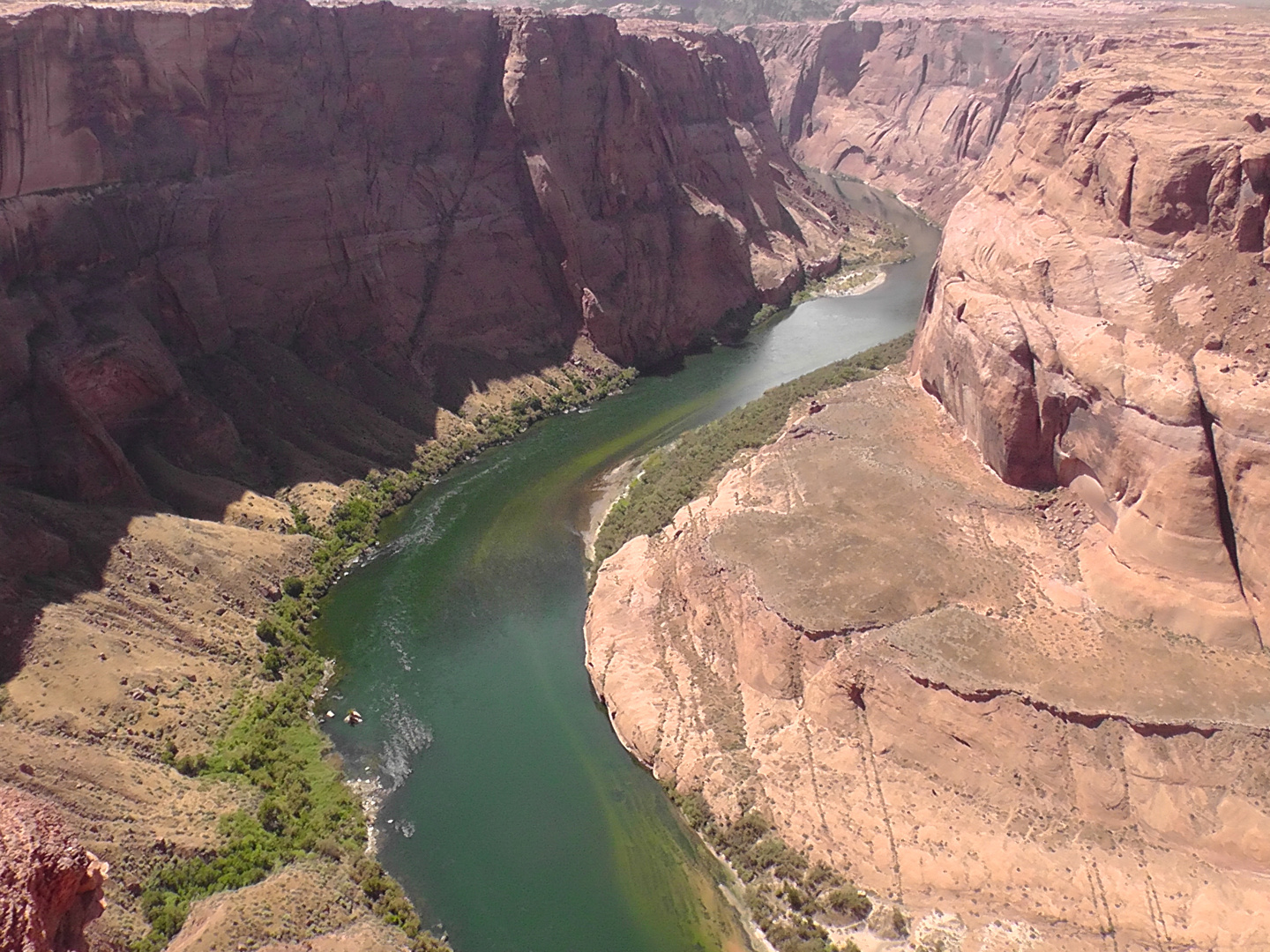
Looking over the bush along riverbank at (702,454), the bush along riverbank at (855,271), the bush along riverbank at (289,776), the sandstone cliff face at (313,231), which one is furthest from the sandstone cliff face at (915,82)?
the bush along riverbank at (289,776)

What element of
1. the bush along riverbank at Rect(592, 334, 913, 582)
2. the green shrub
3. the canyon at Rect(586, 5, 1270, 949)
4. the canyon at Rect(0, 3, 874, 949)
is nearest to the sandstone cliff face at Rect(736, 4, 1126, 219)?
the canyon at Rect(0, 3, 874, 949)

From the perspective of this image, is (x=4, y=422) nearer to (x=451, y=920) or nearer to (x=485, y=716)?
(x=485, y=716)

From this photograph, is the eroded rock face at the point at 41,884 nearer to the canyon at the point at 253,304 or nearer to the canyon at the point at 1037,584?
the canyon at the point at 253,304

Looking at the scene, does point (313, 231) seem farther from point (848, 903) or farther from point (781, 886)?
point (848, 903)

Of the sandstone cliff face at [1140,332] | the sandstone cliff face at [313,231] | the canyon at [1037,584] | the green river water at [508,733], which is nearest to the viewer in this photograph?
the canyon at [1037,584]

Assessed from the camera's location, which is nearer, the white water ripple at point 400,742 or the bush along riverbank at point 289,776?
the bush along riverbank at point 289,776

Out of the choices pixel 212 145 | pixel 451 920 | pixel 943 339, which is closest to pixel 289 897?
pixel 451 920

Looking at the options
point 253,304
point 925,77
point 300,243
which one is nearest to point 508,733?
point 253,304
